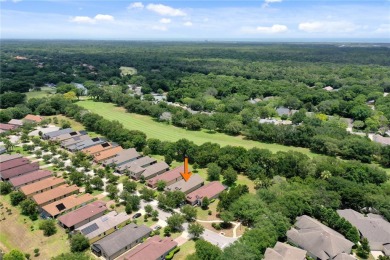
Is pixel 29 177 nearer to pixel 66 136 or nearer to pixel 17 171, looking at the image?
pixel 17 171

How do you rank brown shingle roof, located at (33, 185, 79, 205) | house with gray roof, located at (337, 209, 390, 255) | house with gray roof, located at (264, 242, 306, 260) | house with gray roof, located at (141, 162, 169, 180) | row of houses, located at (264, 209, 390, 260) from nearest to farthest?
house with gray roof, located at (264, 242, 306, 260) < row of houses, located at (264, 209, 390, 260) < house with gray roof, located at (337, 209, 390, 255) < brown shingle roof, located at (33, 185, 79, 205) < house with gray roof, located at (141, 162, 169, 180)

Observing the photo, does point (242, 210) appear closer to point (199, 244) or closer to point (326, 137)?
point (199, 244)

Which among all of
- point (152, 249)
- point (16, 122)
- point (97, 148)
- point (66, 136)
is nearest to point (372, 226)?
point (152, 249)

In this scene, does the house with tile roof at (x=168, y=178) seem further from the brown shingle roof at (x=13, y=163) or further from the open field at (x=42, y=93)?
the open field at (x=42, y=93)

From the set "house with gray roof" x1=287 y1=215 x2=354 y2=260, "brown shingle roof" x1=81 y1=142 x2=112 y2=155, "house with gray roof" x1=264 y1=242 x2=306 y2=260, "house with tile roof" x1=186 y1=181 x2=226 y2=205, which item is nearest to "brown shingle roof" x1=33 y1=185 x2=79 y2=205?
"brown shingle roof" x1=81 y1=142 x2=112 y2=155

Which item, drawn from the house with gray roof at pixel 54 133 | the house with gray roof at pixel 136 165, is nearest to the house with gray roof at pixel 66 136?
the house with gray roof at pixel 54 133

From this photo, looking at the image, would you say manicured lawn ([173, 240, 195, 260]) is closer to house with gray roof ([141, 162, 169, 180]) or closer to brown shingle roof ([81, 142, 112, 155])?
house with gray roof ([141, 162, 169, 180])
